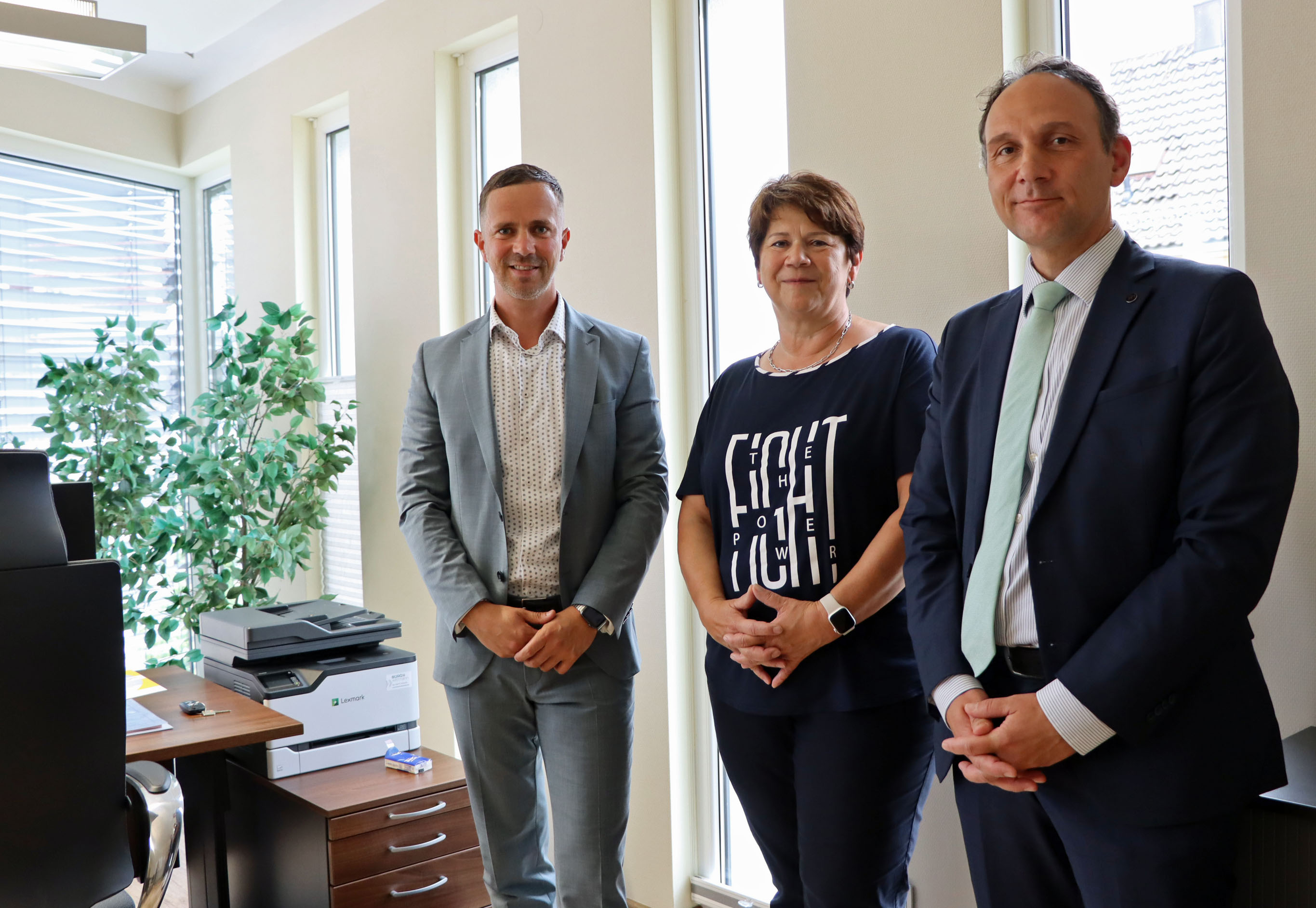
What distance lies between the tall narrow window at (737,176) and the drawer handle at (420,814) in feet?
2.72

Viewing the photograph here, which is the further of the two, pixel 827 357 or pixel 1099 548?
pixel 827 357

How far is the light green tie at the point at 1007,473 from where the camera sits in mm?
1343

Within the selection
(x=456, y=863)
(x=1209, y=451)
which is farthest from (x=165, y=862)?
(x=1209, y=451)

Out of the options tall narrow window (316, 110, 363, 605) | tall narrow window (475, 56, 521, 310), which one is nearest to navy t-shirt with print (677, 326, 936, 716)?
tall narrow window (475, 56, 521, 310)

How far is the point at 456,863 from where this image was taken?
2.58 meters

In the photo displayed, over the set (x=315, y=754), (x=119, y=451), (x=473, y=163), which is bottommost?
(x=315, y=754)

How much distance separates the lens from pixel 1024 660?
1.33 meters

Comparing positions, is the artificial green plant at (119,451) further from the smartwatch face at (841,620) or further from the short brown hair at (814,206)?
the smartwatch face at (841,620)

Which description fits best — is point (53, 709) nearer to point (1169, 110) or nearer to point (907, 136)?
point (907, 136)

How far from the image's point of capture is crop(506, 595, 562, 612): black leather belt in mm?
2049

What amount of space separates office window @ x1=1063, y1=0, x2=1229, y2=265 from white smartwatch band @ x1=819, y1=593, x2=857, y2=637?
3.05 feet

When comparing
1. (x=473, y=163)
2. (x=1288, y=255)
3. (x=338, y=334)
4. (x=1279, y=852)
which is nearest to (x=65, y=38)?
(x=473, y=163)

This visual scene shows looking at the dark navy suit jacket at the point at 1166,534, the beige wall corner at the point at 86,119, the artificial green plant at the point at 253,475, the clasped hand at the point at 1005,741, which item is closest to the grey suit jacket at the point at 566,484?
the clasped hand at the point at 1005,741

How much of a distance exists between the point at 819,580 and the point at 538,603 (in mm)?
634
